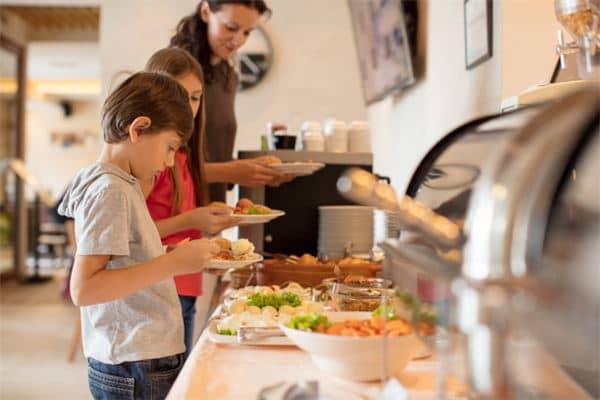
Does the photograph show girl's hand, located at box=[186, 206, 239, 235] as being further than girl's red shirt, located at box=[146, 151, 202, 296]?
No

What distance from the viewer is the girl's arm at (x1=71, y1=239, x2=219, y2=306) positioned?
1.29 m

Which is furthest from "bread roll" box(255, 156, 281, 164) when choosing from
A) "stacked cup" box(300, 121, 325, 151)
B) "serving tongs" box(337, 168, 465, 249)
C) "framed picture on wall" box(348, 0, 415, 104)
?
"serving tongs" box(337, 168, 465, 249)

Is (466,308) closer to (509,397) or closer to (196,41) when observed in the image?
(509,397)

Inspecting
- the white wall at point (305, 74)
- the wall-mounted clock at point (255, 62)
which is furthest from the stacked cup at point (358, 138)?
the wall-mounted clock at point (255, 62)

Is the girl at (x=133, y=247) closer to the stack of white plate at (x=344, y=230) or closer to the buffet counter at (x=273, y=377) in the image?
the buffet counter at (x=273, y=377)

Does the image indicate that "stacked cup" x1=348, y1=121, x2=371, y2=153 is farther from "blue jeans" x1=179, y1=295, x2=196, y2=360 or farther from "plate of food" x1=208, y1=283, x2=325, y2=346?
"plate of food" x1=208, y1=283, x2=325, y2=346

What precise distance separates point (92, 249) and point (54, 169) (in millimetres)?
12524

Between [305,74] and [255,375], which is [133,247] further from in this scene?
[305,74]

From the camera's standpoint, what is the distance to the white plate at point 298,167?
2.09m

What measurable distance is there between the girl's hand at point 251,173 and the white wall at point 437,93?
640 mm

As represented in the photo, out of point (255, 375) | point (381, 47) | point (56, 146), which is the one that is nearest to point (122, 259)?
point (255, 375)

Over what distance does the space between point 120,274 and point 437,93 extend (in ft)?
5.56

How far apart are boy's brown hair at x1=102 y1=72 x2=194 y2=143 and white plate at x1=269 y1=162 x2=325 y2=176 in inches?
24.6

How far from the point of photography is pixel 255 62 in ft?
14.4
